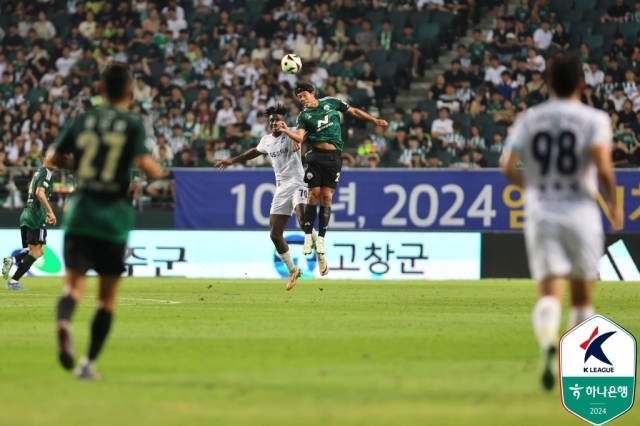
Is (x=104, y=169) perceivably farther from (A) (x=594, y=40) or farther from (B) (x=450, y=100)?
(A) (x=594, y=40)

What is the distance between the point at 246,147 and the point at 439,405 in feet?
68.8

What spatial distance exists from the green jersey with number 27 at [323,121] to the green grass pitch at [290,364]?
9.20ft

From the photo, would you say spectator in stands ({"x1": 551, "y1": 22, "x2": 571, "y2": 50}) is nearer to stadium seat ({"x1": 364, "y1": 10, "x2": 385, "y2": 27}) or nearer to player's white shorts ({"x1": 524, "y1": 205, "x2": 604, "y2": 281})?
stadium seat ({"x1": 364, "y1": 10, "x2": 385, "y2": 27})

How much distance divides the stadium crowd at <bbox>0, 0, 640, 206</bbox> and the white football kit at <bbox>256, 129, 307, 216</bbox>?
6.87m

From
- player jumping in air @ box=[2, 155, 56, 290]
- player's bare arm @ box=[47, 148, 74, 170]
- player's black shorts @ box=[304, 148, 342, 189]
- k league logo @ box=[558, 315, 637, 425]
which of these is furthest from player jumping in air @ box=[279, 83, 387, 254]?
player's bare arm @ box=[47, 148, 74, 170]

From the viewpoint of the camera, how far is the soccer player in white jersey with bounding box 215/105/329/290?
18.5 m

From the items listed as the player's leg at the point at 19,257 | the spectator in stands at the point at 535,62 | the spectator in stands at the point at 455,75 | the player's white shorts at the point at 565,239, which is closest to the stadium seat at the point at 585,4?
the spectator in stands at the point at 535,62

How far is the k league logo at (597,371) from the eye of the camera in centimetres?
761

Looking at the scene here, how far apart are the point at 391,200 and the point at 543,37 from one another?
651cm

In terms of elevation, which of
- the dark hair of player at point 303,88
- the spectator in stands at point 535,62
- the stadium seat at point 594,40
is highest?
the stadium seat at point 594,40

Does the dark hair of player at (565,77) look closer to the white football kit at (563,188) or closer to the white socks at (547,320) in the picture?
the white football kit at (563,188)

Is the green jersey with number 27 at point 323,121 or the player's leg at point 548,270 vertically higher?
the green jersey with number 27 at point 323,121

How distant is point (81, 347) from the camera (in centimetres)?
1041

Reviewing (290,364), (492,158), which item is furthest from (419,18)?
(290,364)
